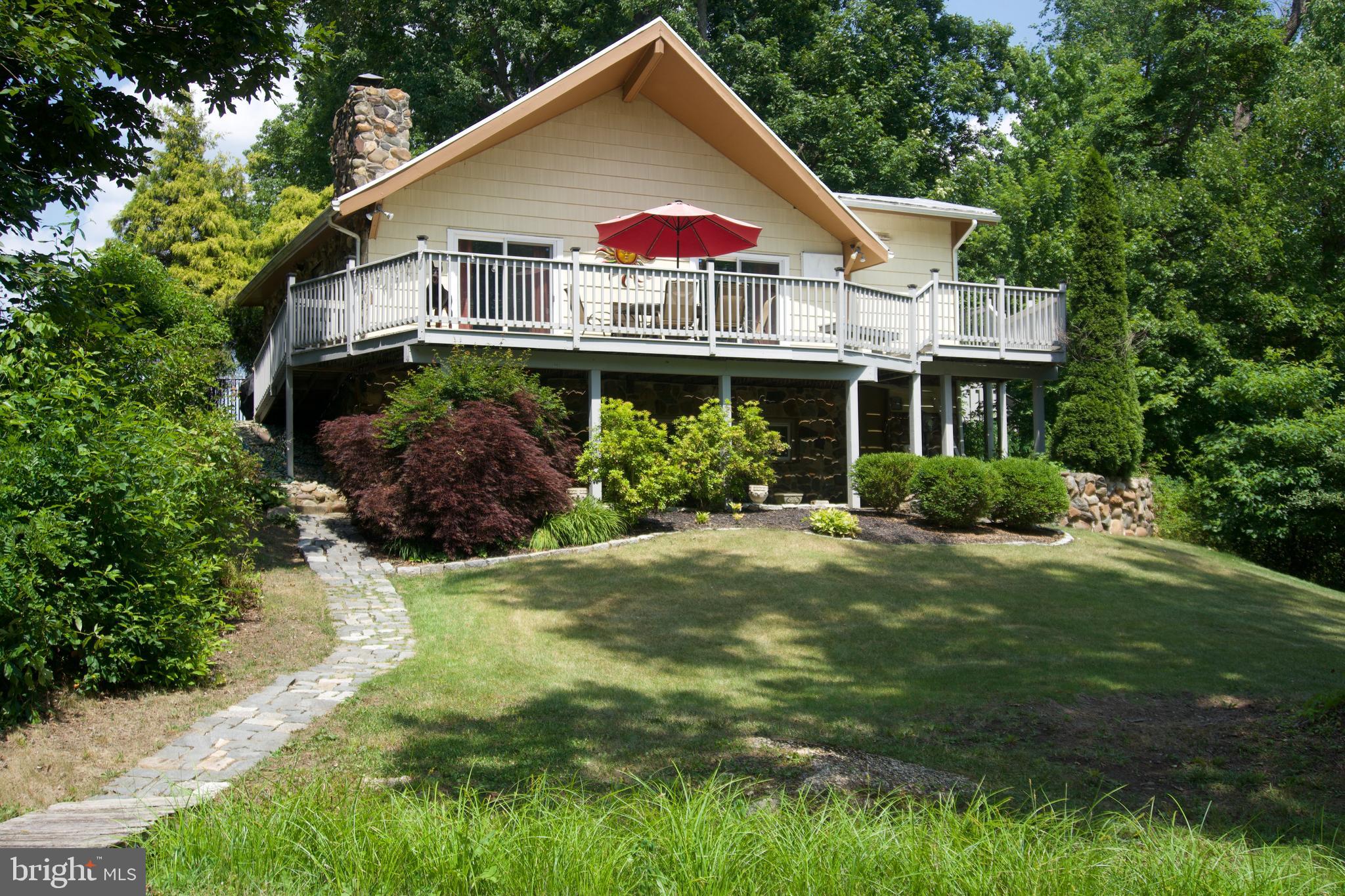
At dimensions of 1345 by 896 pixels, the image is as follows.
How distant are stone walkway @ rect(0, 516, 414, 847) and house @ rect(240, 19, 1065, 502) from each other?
14.9 feet

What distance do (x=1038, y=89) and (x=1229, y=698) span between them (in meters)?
25.5

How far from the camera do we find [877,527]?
47.1 ft

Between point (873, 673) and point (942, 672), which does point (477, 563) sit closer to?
point (873, 673)

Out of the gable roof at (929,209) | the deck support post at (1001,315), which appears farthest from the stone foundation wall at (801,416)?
the gable roof at (929,209)

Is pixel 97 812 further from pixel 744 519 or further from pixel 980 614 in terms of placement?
pixel 744 519

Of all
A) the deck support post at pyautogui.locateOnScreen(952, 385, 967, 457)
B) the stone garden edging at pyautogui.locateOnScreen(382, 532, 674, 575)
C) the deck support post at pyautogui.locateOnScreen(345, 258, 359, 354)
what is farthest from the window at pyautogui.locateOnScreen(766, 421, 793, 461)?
the deck support post at pyautogui.locateOnScreen(345, 258, 359, 354)

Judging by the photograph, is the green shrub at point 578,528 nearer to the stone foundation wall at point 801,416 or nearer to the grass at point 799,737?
the grass at point 799,737

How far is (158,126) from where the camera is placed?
1113cm

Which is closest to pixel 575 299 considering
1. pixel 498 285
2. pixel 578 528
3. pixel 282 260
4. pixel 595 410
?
pixel 498 285

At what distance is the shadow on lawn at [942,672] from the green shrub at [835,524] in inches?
18.6

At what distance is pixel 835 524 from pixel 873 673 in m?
5.54

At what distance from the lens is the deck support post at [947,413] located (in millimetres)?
17984

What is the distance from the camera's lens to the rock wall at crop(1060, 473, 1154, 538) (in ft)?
54.9

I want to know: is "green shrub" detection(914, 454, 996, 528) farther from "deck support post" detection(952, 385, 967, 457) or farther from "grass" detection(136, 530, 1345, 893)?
"deck support post" detection(952, 385, 967, 457)
